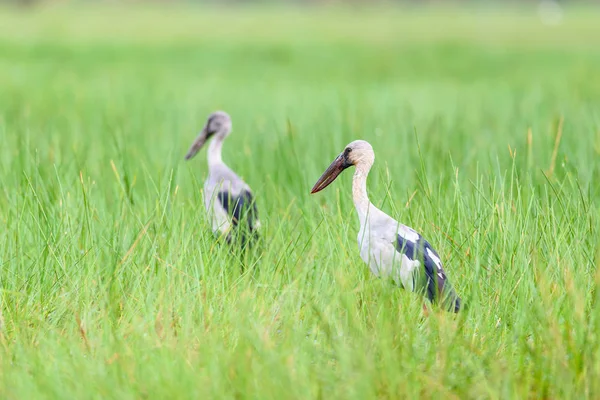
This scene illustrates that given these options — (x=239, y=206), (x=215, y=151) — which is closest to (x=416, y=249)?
(x=239, y=206)

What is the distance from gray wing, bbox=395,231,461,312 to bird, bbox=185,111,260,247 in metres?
0.67

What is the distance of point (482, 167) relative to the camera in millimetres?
5188

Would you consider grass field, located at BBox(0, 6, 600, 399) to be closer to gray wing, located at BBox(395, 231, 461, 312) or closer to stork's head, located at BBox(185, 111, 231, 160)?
→ gray wing, located at BBox(395, 231, 461, 312)

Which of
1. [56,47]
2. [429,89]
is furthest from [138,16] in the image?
[429,89]

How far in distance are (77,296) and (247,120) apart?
193 inches

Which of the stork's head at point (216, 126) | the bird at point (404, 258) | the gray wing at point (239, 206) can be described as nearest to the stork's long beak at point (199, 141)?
the stork's head at point (216, 126)

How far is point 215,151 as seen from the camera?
458 centimetres

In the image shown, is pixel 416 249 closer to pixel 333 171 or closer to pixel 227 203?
pixel 333 171

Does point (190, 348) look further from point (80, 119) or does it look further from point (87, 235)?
point (80, 119)

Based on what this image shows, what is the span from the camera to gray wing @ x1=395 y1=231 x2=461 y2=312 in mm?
2697

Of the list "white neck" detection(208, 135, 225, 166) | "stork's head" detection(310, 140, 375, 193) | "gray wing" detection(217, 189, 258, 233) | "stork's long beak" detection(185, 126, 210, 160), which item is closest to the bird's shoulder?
"stork's head" detection(310, 140, 375, 193)

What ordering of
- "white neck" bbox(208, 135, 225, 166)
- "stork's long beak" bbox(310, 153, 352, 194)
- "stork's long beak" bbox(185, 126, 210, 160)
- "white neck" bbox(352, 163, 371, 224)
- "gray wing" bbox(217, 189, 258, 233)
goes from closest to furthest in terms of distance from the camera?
"white neck" bbox(352, 163, 371, 224)
"stork's long beak" bbox(310, 153, 352, 194)
"gray wing" bbox(217, 189, 258, 233)
"white neck" bbox(208, 135, 225, 166)
"stork's long beak" bbox(185, 126, 210, 160)

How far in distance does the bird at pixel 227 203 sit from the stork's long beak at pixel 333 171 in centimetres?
30

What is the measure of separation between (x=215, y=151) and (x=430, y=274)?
207 centimetres
